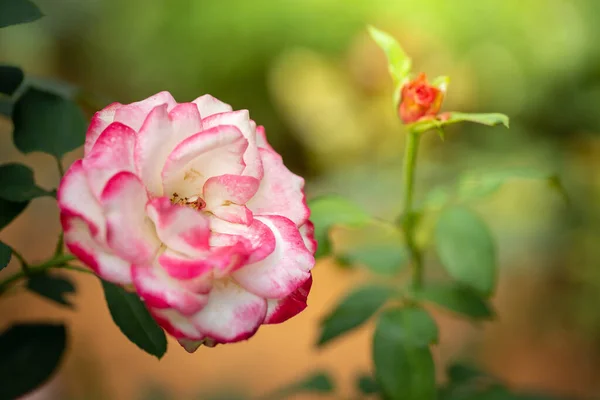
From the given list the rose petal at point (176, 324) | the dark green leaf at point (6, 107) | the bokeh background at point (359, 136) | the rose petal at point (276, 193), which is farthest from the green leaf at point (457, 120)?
the bokeh background at point (359, 136)

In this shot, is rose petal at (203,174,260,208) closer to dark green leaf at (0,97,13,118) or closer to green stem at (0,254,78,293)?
green stem at (0,254,78,293)

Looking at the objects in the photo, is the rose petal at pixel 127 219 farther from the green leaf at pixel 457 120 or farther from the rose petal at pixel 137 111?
the green leaf at pixel 457 120

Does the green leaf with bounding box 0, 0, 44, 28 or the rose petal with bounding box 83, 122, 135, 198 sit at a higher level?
the green leaf with bounding box 0, 0, 44, 28

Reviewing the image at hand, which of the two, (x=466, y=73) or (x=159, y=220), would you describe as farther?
(x=466, y=73)

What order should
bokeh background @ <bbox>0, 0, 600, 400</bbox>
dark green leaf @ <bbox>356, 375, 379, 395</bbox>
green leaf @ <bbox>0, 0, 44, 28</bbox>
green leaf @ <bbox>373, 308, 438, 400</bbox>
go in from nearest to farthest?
green leaf @ <bbox>0, 0, 44, 28</bbox>
green leaf @ <bbox>373, 308, 438, 400</bbox>
dark green leaf @ <bbox>356, 375, 379, 395</bbox>
bokeh background @ <bbox>0, 0, 600, 400</bbox>

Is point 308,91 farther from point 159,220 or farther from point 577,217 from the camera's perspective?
point 159,220

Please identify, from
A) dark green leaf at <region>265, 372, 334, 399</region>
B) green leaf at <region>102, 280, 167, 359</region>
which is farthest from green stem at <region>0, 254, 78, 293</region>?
dark green leaf at <region>265, 372, 334, 399</region>

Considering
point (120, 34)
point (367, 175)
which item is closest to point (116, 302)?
point (367, 175)
